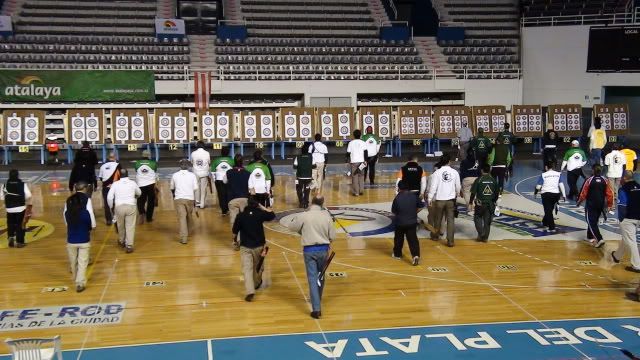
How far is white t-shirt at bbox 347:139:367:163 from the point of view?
62.8 ft

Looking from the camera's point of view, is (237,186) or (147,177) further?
(147,177)

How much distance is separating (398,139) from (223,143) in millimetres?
7088

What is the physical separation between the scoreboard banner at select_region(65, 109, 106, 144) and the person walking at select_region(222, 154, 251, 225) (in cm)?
1475

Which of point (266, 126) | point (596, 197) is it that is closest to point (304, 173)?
point (596, 197)

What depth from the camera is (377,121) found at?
2888 cm

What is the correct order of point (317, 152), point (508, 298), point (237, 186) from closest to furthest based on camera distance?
1. point (508, 298)
2. point (237, 186)
3. point (317, 152)

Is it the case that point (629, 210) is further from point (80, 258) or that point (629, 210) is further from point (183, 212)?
point (80, 258)

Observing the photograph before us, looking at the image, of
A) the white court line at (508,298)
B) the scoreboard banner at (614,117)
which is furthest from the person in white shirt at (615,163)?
the scoreboard banner at (614,117)

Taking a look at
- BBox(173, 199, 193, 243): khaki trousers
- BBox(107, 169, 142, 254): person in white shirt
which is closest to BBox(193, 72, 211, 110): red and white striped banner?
BBox(173, 199, 193, 243): khaki trousers

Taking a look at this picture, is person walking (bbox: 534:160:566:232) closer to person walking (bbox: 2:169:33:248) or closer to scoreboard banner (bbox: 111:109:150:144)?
person walking (bbox: 2:169:33:248)

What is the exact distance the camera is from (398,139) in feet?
93.7

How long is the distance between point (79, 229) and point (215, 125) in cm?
1678

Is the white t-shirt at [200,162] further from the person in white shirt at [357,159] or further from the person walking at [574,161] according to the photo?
the person walking at [574,161]

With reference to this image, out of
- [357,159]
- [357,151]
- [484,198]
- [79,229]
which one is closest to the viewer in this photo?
[79,229]
